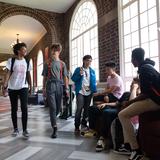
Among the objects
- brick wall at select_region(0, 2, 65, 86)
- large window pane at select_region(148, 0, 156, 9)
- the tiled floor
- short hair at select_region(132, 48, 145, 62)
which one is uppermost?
brick wall at select_region(0, 2, 65, 86)

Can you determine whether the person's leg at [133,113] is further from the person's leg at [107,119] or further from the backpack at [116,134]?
the person's leg at [107,119]

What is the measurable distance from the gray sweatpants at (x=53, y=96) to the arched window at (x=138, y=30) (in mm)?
1981

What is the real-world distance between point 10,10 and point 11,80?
578 centimetres

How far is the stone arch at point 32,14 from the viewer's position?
8.89 m

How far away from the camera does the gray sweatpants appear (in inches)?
150

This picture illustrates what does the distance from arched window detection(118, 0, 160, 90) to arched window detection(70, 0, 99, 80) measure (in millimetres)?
1616

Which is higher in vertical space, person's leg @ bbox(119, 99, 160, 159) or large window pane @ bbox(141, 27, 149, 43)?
large window pane @ bbox(141, 27, 149, 43)

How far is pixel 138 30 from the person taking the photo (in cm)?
536

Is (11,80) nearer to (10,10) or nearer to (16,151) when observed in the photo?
(16,151)

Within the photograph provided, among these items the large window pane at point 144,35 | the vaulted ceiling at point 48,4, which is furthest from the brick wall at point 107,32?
the vaulted ceiling at point 48,4

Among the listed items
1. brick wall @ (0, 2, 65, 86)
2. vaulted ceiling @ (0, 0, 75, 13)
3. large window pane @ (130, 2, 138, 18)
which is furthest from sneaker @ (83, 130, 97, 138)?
brick wall @ (0, 2, 65, 86)

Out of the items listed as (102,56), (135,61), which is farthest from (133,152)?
(102,56)

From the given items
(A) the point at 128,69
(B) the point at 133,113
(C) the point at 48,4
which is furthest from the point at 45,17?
(B) the point at 133,113

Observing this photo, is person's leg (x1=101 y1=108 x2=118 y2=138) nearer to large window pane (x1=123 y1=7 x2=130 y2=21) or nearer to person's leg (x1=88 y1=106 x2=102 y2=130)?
person's leg (x1=88 y1=106 x2=102 y2=130)
